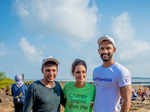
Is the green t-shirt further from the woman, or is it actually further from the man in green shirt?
the man in green shirt

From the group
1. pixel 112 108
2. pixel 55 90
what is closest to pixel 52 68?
pixel 55 90

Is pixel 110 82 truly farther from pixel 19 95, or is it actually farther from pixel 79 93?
pixel 19 95

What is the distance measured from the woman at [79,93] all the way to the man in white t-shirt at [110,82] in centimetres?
13

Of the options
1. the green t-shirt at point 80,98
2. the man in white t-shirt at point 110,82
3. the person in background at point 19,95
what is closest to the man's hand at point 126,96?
the man in white t-shirt at point 110,82

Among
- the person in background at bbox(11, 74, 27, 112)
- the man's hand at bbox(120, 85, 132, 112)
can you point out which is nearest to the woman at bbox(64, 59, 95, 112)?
the man's hand at bbox(120, 85, 132, 112)

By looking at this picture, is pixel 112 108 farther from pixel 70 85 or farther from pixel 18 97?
pixel 18 97

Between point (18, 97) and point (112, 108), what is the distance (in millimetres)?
5379

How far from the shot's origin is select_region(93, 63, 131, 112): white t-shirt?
89.8 inches

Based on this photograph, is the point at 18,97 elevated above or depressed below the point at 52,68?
below

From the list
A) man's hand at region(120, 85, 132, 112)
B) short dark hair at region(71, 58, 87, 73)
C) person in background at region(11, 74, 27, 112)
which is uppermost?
short dark hair at region(71, 58, 87, 73)

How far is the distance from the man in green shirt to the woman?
0.53 ft

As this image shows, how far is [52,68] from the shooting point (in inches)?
98.6

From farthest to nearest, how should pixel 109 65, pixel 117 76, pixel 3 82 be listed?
pixel 3 82 < pixel 109 65 < pixel 117 76

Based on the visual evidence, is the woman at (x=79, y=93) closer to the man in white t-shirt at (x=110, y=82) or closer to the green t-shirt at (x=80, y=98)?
the green t-shirt at (x=80, y=98)
